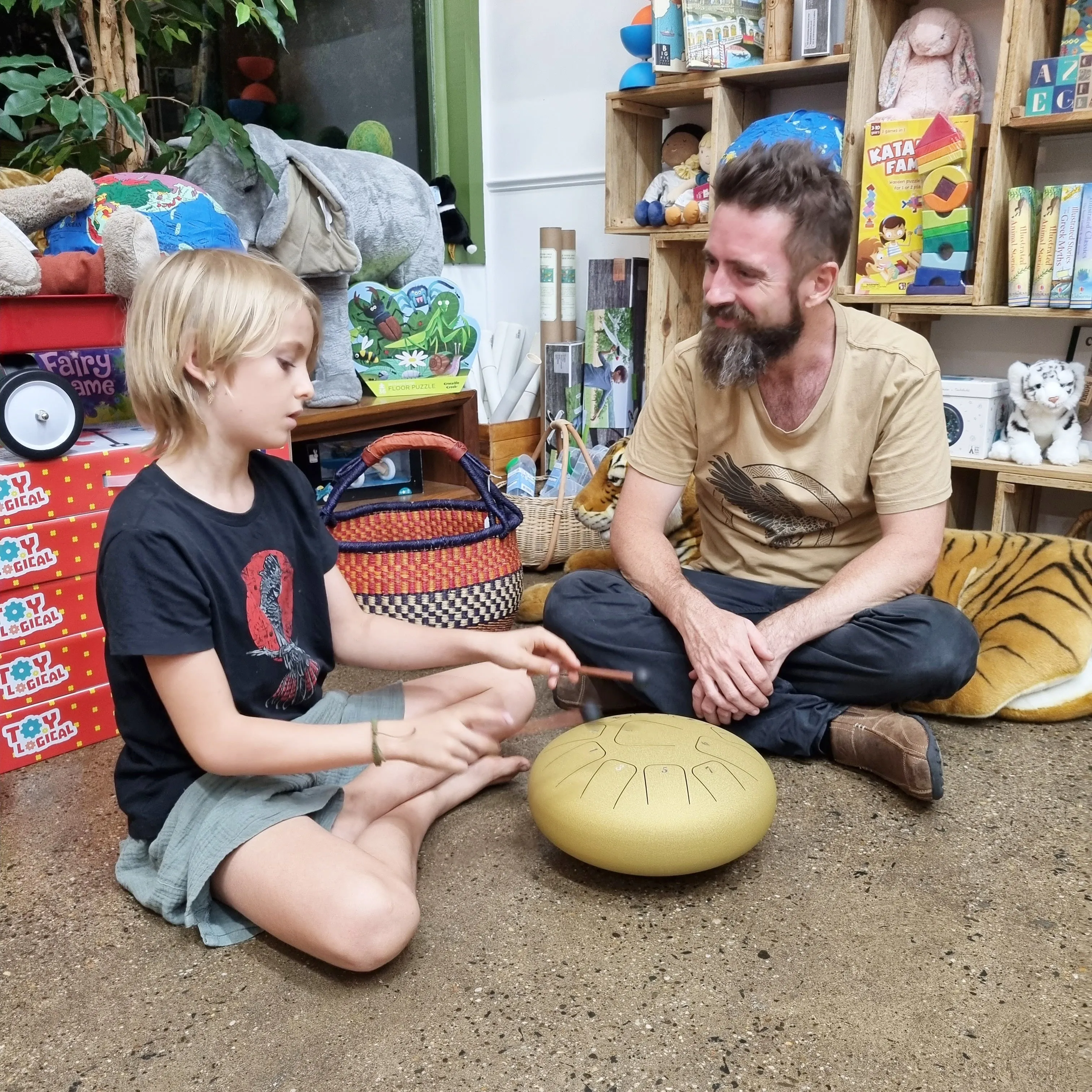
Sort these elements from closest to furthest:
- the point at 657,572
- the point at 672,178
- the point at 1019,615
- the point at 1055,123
→ the point at 657,572 → the point at 1019,615 → the point at 1055,123 → the point at 672,178

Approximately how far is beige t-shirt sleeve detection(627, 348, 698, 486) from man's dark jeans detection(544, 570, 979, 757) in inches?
8.3

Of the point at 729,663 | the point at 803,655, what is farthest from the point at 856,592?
the point at 729,663

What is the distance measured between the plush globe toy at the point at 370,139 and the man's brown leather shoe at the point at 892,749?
86.3 inches

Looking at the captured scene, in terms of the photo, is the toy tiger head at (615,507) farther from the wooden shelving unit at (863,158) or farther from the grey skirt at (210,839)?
the grey skirt at (210,839)

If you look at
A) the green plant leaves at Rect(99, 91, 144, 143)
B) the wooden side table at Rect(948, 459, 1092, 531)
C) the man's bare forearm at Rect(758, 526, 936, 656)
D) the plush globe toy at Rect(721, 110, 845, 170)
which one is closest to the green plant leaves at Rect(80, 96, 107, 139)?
the green plant leaves at Rect(99, 91, 144, 143)

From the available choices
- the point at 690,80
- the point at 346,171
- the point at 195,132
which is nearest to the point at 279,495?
the point at 195,132

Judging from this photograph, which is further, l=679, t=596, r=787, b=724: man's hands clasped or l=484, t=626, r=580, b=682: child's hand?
l=679, t=596, r=787, b=724: man's hands clasped

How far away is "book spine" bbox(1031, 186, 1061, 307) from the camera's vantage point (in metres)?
2.08

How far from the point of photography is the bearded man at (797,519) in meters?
1.46

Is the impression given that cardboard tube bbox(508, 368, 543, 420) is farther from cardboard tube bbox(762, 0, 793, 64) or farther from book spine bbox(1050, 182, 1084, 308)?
book spine bbox(1050, 182, 1084, 308)

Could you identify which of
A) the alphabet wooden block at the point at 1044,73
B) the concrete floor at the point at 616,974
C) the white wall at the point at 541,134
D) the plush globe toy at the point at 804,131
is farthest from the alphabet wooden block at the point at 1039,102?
the concrete floor at the point at 616,974

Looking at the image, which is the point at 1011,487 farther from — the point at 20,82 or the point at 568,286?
the point at 20,82

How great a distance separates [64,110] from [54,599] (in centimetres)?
94

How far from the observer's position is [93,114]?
1859 millimetres
